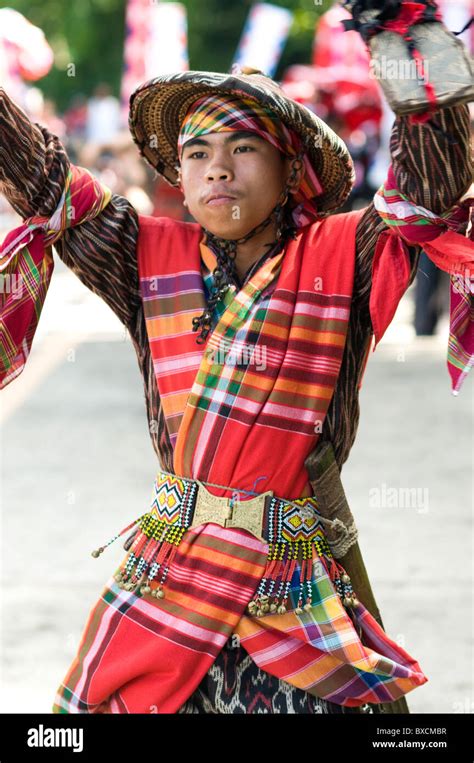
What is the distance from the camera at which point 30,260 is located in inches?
105

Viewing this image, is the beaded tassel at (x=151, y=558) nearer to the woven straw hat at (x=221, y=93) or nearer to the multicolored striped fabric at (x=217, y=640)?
the multicolored striped fabric at (x=217, y=640)

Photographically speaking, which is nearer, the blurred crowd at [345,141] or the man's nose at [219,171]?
the man's nose at [219,171]

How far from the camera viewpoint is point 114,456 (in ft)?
23.7

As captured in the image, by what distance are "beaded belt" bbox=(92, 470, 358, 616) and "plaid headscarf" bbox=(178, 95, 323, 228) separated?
0.62 m

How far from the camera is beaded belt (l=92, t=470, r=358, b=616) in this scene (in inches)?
103

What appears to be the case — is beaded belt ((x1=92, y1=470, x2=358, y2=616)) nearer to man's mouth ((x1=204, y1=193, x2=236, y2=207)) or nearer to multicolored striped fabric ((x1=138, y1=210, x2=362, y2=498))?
multicolored striped fabric ((x1=138, y1=210, x2=362, y2=498))

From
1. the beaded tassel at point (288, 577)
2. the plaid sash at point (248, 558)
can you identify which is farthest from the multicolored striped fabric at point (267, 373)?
the beaded tassel at point (288, 577)

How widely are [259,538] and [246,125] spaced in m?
0.84

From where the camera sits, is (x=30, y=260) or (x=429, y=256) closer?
(x=429, y=256)

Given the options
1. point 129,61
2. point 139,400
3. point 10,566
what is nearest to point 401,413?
point 139,400

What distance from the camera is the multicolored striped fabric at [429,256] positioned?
2.42 meters

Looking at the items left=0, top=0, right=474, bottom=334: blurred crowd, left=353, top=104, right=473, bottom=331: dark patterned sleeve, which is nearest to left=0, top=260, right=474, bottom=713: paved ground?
left=0, top=0, right=474, bottom=334: blurred crowd

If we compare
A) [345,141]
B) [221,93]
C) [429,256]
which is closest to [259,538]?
[429,256]

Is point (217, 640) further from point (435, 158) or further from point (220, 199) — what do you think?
point (435, 158)
